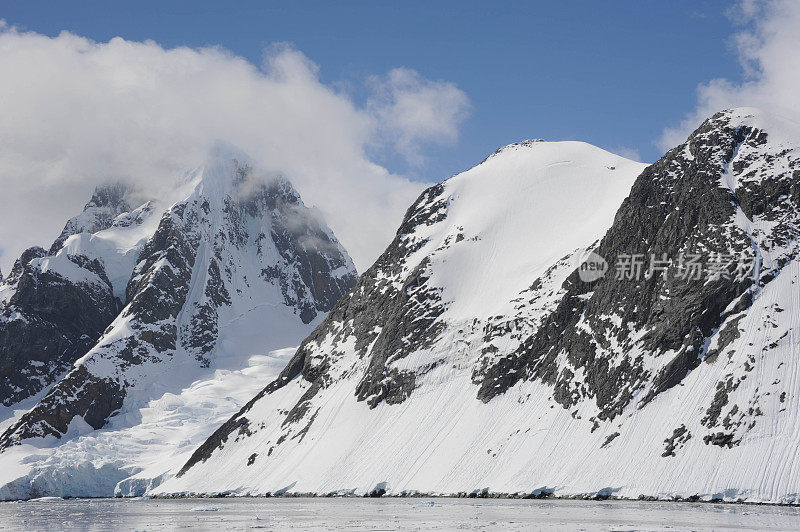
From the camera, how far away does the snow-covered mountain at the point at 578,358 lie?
357 feet

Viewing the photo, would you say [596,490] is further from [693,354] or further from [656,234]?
[656,234]

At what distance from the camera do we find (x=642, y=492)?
105000mm

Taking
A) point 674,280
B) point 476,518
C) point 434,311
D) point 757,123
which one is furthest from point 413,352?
point 476,518

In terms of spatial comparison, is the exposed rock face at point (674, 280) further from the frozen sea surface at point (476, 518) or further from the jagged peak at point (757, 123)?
the frozen sea surface at point (476, 518)

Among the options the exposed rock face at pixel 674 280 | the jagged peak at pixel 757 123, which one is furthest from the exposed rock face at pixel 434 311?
the jagged peak at pixel 757 123

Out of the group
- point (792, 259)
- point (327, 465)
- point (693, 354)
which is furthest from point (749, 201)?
point (327, 465)

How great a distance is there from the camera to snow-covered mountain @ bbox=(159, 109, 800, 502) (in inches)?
4289

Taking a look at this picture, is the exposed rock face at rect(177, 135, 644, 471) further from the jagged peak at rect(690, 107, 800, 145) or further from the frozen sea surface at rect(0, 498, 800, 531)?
the frozen sea surface at rect(0, 498, 800, 531)

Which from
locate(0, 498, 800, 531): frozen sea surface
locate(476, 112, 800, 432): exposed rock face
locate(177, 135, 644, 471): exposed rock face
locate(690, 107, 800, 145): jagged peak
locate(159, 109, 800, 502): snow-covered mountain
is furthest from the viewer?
locate(177, 135, 644, 471): exposed rock face

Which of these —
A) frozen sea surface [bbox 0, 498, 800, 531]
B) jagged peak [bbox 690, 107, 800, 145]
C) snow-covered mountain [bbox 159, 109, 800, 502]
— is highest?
jagged peak [bbox 690, 107, 800, 145]

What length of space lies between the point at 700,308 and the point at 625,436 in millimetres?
21681

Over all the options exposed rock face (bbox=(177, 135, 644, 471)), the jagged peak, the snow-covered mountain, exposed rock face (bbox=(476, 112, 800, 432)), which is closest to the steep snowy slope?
exposed rock face (bbox=(177, 135, 644, 471))

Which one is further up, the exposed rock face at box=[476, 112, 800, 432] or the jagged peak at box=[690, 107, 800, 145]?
the jagged peak at box=[690, 107, 800, 145]

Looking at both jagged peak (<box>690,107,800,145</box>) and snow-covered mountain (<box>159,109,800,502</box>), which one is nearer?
snow-covered mountain (<box>159,109,800,502</box>)
